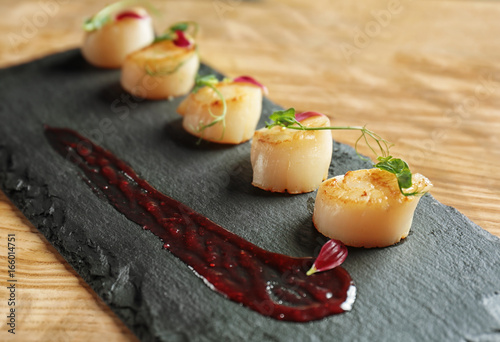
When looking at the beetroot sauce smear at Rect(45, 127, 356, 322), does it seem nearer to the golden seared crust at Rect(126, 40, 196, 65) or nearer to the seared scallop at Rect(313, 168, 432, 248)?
the seared scallop at Rect(313, 168, 432, 248)

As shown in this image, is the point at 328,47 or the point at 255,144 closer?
the point at 255,144

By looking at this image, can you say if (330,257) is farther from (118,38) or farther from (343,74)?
(118,38)

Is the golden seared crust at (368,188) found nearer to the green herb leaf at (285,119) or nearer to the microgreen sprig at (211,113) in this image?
the green herb leaf at (285,119)

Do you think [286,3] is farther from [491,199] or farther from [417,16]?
[491,199]

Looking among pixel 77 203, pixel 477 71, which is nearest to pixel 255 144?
pixel 77 203

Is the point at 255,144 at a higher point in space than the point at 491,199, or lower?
higher

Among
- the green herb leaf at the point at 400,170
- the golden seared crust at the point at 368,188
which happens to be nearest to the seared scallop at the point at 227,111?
the golden seared crust at the point at 368,188
